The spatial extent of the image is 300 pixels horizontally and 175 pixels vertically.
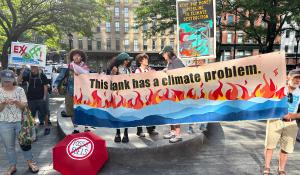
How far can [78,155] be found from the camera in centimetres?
434

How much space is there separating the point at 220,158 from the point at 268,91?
179 centimetres

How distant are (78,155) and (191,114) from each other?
192 cm

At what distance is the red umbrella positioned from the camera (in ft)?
14.1

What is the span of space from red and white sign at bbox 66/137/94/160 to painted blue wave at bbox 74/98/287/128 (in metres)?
0.57

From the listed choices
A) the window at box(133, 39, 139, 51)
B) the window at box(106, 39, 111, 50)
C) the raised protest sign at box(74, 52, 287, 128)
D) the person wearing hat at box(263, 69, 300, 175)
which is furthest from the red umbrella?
the window at box(106, 39, 111, 50)

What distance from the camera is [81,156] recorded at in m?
4.34

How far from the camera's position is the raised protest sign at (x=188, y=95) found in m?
4.12

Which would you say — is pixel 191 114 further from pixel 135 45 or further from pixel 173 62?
pixel 135 45

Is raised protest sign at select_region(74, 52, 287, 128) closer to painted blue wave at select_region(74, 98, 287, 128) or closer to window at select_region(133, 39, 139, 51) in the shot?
painted blue wave at select_region(74, 98, 287, 128)

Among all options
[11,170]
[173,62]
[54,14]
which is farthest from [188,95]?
[54,14]

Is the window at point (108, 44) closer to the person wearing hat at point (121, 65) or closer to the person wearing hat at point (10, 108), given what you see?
the person wearing hat at point (121, 65)

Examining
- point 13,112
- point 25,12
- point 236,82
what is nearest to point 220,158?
point 236,82

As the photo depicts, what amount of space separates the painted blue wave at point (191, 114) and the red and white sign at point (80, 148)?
22.3 inches

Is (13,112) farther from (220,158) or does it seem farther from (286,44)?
(286,44)
